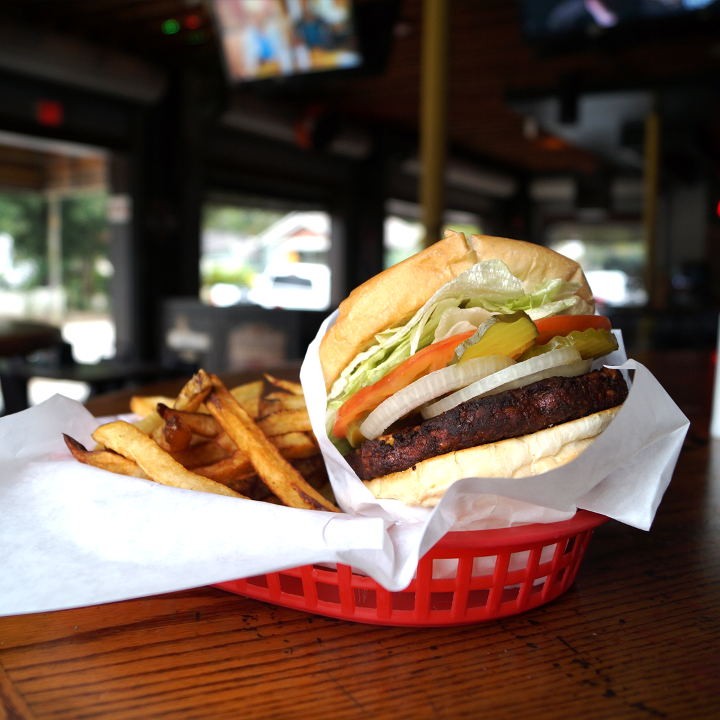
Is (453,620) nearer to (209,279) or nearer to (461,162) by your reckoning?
(209,279)

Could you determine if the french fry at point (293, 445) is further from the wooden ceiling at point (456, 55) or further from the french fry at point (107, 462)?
the wooden ceiling at point (456, 55)

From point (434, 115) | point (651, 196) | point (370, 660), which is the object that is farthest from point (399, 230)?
point (370, 660)

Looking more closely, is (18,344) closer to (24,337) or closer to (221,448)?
(24,337)

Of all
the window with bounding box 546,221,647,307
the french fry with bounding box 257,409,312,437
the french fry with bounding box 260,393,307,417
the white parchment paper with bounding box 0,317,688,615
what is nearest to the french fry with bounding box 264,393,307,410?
the french fry with bounding box 260,393,307,417

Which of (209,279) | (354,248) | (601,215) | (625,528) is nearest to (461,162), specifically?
(354,248)

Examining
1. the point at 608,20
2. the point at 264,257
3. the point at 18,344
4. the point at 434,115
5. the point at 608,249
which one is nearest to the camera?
the point at 18,344

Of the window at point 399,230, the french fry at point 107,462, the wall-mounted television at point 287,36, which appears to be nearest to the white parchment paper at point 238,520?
the french fry at point 107,462
